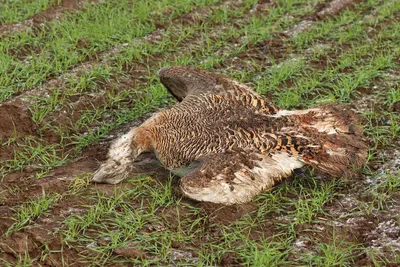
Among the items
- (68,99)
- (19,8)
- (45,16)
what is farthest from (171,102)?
(19,8)

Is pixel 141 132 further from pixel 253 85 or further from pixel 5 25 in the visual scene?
pixel 5 25

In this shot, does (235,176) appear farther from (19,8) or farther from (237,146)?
(19,8)

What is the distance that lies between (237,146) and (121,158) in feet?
2.99

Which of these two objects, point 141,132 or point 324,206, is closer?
point 324,206

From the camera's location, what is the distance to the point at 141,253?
3945mm

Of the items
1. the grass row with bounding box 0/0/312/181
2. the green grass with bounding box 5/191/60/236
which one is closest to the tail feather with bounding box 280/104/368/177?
the grass row with bounding box 0/0/312/181

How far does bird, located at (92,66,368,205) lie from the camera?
4.39 meters

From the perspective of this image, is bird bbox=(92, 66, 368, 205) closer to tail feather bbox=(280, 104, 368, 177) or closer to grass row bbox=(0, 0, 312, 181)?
tail feather bbox=(280, 104, 368, 177)

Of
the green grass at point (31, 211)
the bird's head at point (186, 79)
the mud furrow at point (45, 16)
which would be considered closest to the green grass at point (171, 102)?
the green grass at point (31, 211)

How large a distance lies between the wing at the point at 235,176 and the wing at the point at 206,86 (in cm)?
58

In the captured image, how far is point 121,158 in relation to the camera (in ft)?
15.7

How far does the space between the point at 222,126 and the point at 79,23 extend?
3262 mm

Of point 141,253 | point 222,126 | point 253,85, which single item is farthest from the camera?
point 253,85

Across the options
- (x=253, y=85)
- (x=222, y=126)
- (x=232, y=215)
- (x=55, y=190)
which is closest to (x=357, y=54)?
(x=253, y=85)
